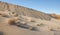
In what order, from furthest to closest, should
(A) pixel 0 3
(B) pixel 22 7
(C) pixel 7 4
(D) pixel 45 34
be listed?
(B) pixel 22 7 → (C) pixel 7 4 → (A) pixel 0 3 → (D) pixel 45 34

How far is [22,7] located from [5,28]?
108ft

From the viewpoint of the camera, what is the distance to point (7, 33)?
946 centimetres

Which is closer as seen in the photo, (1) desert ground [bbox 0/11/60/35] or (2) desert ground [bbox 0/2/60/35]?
(1) desert ground [bbox 0/11/60/35]

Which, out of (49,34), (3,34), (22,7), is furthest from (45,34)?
(22,7)

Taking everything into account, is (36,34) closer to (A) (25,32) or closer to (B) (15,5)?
(A) (25,32)

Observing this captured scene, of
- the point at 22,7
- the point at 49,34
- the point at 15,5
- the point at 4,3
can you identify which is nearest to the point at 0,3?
the point at 4,3

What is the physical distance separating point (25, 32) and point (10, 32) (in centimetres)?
113

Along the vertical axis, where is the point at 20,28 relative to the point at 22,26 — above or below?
above

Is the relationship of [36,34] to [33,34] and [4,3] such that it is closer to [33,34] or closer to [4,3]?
[33,34]

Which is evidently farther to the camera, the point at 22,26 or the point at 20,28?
→ the point at 22,26

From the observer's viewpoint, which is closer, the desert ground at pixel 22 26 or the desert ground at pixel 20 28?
the desert ground at pixel 20 28

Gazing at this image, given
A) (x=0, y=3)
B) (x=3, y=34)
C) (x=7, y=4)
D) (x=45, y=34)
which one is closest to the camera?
(x=3, y=34)

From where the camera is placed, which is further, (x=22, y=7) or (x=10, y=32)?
(x=22, y=7)

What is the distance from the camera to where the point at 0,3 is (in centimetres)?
3606
